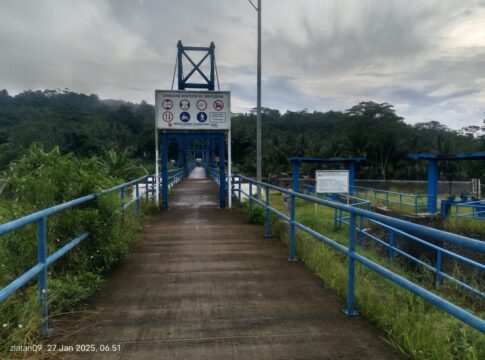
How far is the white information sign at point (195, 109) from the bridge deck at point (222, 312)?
A: 20.6 ft

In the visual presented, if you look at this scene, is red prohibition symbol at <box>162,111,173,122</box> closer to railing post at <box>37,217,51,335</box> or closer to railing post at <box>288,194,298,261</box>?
railing post at <box>288,194,298,261</box>

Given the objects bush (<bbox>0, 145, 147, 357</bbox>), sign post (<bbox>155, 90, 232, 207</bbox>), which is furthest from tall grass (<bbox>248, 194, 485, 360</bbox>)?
sign post (<bbox>155, 90, 232, 207</bbox>)

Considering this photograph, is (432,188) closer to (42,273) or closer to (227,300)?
(227,300)

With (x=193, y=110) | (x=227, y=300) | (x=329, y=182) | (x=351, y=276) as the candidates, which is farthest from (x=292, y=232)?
(x=329, y=182)

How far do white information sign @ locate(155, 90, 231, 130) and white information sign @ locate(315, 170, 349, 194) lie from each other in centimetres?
489

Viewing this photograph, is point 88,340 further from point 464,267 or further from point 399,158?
point 399,158

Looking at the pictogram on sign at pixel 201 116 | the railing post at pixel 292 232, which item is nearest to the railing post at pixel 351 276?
the railing post at pixel 292 232

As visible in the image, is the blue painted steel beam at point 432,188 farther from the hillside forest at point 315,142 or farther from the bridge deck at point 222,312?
the hillside forest at point 315,142

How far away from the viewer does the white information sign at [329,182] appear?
51.6 ft

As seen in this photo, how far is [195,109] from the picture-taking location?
12367 millimetres

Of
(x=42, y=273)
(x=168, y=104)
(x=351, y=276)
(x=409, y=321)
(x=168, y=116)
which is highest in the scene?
(x=168, y=104)

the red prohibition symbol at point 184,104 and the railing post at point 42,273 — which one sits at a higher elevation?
the red prohibition symbol at point 184,104

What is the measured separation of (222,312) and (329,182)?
12.3 meters

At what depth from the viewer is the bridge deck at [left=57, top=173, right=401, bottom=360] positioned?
324 centimetres
